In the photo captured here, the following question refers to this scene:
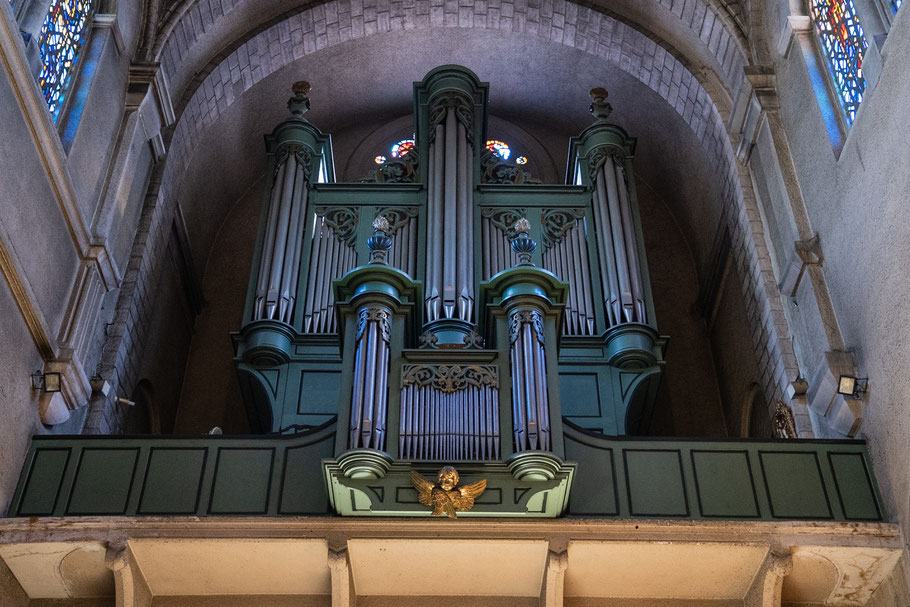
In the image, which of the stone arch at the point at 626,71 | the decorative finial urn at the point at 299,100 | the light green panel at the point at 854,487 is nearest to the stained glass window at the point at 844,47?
the stone arch at the point at 626,71

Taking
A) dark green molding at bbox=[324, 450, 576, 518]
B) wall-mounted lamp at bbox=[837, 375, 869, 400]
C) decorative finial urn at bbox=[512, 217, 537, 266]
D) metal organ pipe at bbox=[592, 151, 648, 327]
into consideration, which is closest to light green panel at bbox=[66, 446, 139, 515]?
dark green molding at bbox=[324, 450, 576, 518]

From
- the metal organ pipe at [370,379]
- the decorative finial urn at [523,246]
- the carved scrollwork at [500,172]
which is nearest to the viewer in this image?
the metal organ pipe at [370,379]

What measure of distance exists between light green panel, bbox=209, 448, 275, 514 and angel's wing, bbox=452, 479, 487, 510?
1.44m

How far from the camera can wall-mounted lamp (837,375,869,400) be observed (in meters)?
8.55

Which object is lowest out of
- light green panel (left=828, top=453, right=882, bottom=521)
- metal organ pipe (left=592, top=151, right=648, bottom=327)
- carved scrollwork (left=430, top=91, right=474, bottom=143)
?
light green panel (left=828, top=453, right=882, bottom=521)

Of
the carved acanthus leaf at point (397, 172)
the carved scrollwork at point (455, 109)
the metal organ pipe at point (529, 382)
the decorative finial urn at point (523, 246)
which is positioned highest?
the carved scrollwork at point (455, 109)

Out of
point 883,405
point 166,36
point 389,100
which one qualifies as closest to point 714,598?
point 883,405

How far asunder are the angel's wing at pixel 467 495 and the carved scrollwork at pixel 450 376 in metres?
0.73

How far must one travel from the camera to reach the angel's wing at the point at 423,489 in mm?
7875

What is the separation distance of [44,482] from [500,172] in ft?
20.1

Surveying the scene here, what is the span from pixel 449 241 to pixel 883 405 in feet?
14.6

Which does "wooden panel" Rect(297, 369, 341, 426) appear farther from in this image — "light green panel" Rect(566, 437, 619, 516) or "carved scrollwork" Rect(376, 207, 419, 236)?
"light green panel" Rect(566, 437, 619, 516)

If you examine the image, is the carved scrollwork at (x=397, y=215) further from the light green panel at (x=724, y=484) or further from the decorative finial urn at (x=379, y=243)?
the light green panel at (x=724, y=484)

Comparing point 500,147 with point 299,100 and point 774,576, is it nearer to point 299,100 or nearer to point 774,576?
point 299,100
